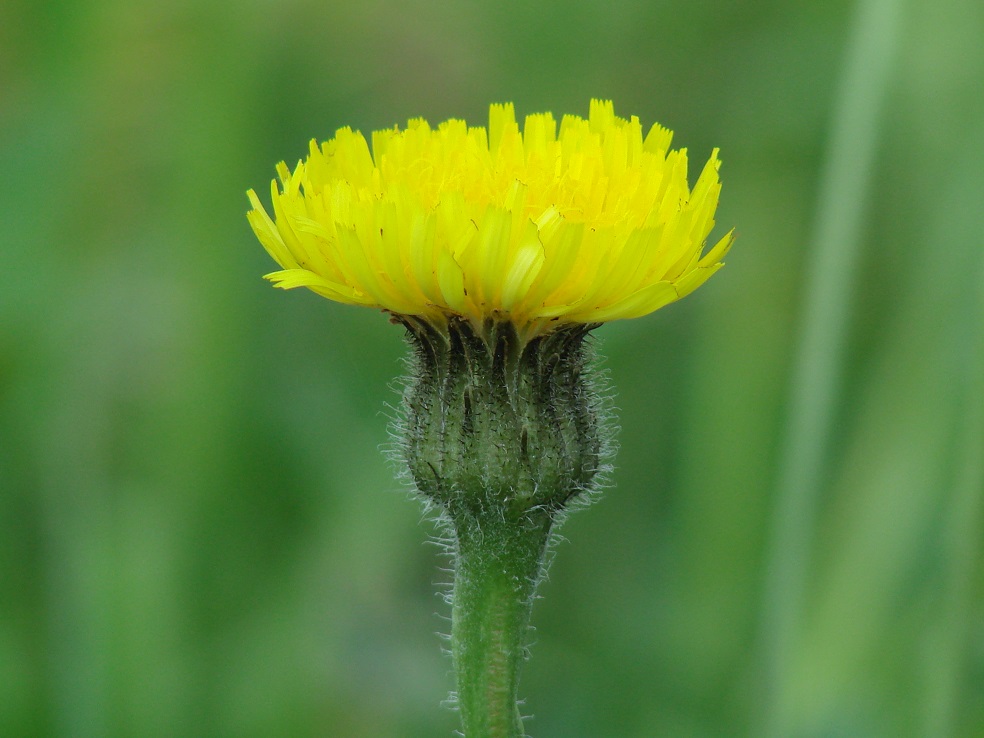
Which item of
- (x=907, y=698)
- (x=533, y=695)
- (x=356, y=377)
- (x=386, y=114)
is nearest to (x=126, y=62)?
(x=386, y=114)

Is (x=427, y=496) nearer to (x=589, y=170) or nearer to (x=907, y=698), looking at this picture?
(x=589, y=170)

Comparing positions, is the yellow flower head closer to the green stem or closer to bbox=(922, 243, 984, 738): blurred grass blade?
the green stem

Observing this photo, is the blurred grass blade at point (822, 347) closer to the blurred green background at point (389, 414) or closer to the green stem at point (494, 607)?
the blurred green background at point (389, 414)

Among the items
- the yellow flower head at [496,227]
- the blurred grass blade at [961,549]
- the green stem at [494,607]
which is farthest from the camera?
the blurred grass blade at [961,549]

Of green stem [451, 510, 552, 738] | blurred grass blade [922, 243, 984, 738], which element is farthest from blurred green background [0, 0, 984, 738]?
green stem [451, 510, 552, 738]

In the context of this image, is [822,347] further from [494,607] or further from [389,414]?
[389,414]

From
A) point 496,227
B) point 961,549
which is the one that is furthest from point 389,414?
point 496,227

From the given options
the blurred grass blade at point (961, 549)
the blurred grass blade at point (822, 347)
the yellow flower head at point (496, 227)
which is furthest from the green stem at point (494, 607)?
the blurred grass blade at point (961, 549)
